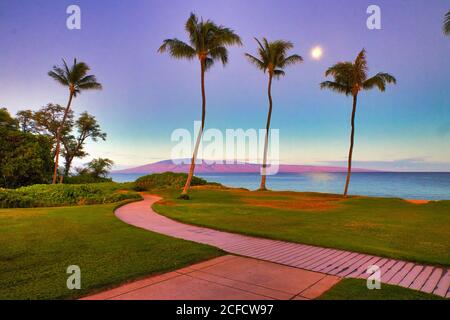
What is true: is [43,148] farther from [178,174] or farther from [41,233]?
[41,233]

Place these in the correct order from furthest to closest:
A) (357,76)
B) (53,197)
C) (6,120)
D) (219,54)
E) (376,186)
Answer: (376,186) → (6,120) → (357,76) → (219,54) → (53,197)

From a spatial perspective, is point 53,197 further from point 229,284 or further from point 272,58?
point 272,58

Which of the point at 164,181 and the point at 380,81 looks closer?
the point at 380,81

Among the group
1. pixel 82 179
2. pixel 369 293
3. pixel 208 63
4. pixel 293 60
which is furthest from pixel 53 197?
pixel 293 60

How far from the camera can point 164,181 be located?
37.9m

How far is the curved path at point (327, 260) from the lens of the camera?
500 centimetres

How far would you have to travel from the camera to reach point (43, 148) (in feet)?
99.8

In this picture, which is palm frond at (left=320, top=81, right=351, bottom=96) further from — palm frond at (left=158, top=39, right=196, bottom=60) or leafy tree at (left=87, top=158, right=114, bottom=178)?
leafy tree at (left=87, top=158, right=114, bottom=178)

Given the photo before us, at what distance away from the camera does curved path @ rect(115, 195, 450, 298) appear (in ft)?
16.4

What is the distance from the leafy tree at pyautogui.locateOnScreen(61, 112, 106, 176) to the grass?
149 ft

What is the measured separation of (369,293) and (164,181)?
35492mm

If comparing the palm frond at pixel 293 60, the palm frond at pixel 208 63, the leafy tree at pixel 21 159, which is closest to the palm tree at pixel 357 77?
the palm frond at pixel 293 60

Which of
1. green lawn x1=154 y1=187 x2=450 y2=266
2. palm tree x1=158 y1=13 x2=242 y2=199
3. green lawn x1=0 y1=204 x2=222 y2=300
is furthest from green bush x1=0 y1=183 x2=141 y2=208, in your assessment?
green lawn x1=0 y1=204 x2=222 y2=300
